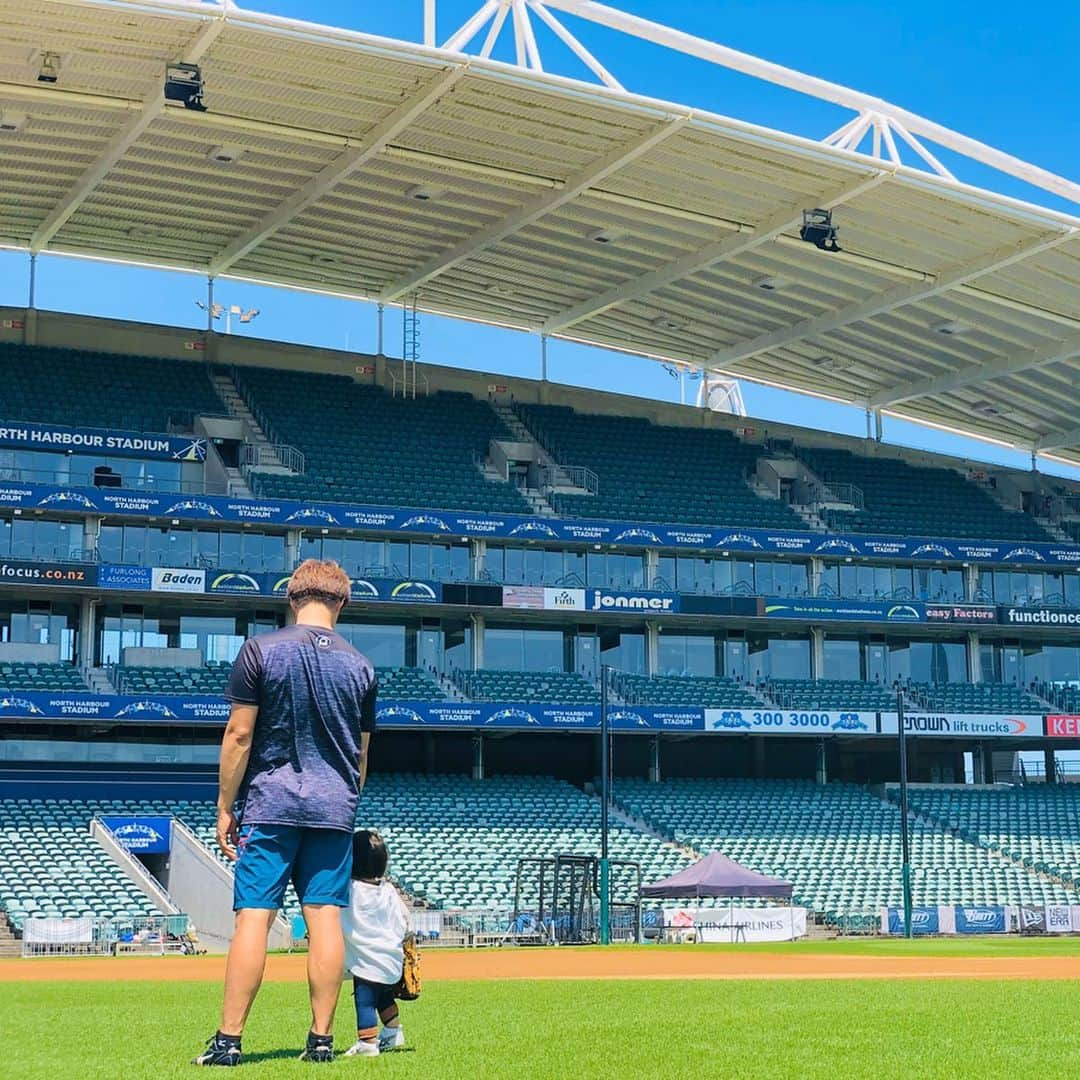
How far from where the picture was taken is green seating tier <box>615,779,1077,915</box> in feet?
149

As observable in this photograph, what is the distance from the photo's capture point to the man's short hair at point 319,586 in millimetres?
7766

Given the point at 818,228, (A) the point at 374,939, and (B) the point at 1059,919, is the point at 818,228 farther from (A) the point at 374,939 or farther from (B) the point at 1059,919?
(A) the point at 374,939

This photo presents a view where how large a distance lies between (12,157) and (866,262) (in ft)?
82.5

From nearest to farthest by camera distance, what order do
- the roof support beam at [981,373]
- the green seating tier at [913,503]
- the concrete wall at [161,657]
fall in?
1. the concrete wall at [161,657]
2. the roof support beam at [981,373]
3. the green seating tier at [913,503]

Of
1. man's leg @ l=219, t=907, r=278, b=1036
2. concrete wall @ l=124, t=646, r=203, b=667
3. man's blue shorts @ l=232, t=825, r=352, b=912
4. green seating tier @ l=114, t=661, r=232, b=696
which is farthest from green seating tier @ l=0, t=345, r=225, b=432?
man's leg @ l=219, t=907, r=278, b=1036

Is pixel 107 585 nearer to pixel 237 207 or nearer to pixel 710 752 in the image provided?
pixel 237 207

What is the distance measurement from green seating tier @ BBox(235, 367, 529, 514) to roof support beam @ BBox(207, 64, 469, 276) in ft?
17.8

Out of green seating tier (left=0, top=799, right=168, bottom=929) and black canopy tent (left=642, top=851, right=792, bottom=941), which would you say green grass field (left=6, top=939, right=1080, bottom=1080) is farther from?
black canopy tent (left=642, top=851, right=792, bottom=941)

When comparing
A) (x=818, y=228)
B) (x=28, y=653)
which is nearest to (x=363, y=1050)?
(x=818, y=228)

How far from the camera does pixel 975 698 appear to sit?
5825 cm

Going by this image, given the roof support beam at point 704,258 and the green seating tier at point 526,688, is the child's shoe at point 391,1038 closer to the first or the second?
the roof support beam at point 704,258

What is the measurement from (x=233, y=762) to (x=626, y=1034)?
2502mm

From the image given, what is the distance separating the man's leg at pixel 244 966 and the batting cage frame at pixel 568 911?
30.7 metres

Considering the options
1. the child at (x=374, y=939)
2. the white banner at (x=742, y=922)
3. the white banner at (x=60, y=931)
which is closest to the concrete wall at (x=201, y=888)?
the white banner at (x=60, y=931)
